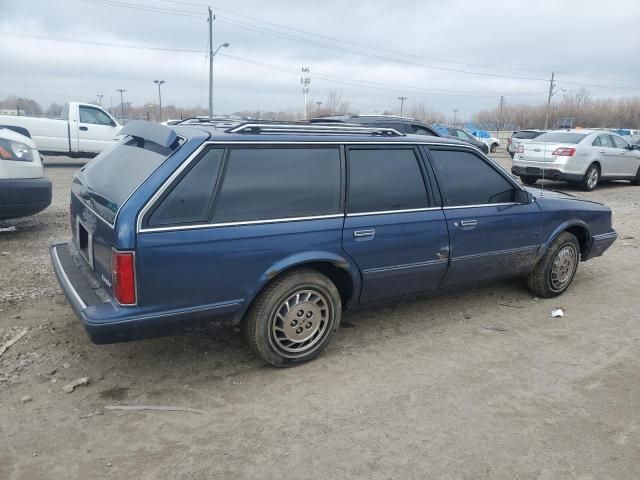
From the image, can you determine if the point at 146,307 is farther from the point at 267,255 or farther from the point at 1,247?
the point at 1,247

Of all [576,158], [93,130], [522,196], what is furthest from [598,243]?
[93,130]

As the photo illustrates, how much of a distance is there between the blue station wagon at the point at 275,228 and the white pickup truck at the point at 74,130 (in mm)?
12485

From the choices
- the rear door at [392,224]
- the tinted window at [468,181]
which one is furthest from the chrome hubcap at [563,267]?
the rear door at [392,224]

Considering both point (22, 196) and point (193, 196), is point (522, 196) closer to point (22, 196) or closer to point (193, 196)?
point (193, 196)

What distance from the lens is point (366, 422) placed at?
3035mm

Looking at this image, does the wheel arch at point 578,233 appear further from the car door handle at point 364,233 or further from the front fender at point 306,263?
the front fender at point 306,263

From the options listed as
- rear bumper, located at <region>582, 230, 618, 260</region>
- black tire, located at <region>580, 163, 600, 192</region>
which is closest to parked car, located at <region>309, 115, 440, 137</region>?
black tire, located at <region>580, 163, 600, 192</region>

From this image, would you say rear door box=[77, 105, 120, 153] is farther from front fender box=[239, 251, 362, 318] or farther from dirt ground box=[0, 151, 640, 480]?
front fender box=[239, 251, 362, 318]

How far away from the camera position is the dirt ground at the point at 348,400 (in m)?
2.68

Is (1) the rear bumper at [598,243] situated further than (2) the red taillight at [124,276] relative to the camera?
Yes

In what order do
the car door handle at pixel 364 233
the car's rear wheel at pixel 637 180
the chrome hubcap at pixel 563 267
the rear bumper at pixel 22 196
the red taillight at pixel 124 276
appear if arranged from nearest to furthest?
the red taillight at pixel 124 276
the car door handle at pixel 364 233
the chrome hubcap at pixel 563 267
the rear bumper at pixel 22 196
the car's rear wheel at pixel 637 180

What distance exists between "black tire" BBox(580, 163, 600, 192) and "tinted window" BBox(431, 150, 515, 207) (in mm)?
9545

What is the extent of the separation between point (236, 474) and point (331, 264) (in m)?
1.55

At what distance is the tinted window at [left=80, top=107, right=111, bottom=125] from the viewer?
1547cm
